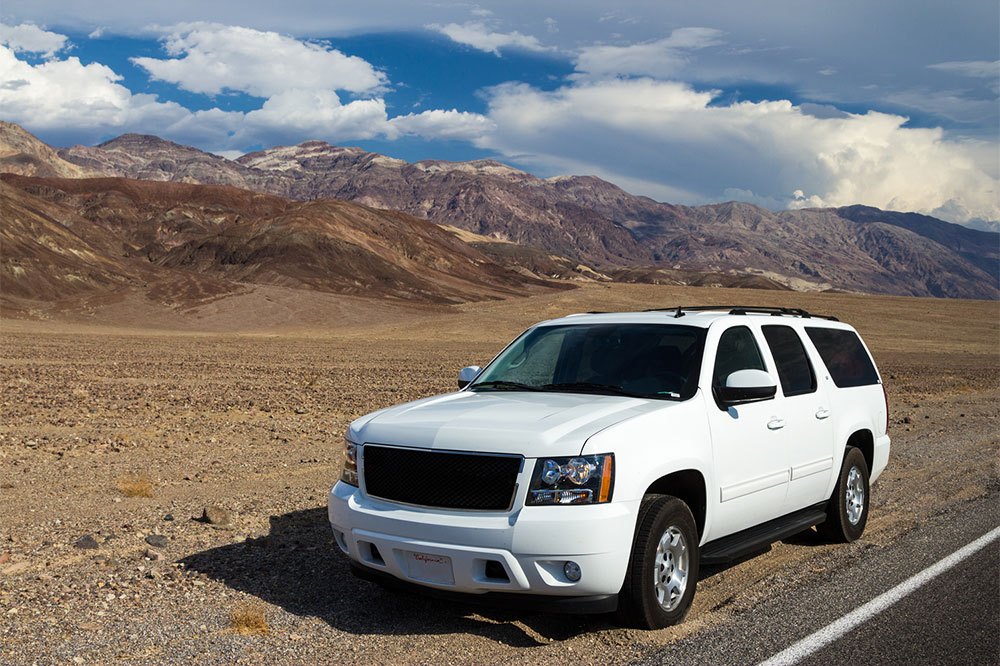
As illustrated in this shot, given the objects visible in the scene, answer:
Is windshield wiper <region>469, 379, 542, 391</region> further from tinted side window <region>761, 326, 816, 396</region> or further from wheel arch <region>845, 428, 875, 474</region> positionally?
wheel arch <region>845, 428, 875, 474</region>

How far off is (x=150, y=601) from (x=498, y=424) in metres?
2.62

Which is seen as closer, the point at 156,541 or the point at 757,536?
the point at 757,536

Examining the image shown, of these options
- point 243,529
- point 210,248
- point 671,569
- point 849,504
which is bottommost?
point 243,529

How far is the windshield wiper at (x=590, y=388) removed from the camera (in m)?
5.82

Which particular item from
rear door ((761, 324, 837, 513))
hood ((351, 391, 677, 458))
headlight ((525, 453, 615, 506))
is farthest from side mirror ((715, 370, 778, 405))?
headlight ((525, 453, 615, 506))

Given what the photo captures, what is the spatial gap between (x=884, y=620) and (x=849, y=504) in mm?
2155

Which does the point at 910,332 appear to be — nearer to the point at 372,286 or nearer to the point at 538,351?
the point at 538,351

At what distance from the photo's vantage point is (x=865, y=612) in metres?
5.53

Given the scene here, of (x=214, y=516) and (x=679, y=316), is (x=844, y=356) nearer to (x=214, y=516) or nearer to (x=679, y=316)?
(x=679, y=316)

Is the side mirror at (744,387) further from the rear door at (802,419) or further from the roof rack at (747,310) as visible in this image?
the roof rack at (747,310)

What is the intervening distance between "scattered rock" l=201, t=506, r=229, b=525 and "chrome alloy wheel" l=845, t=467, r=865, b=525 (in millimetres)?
5385

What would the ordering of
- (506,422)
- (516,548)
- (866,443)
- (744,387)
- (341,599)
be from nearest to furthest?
(516,548), (506,422), (744,387), (341,599), (866,443)

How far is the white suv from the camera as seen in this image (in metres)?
4.82

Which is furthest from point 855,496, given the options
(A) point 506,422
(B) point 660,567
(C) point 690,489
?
(A) point 506,422
